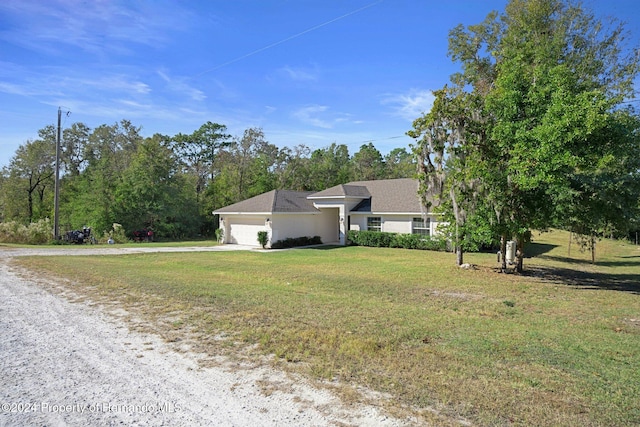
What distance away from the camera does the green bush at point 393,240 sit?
71.2 feet

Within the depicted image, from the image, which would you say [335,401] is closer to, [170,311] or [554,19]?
[170,311]

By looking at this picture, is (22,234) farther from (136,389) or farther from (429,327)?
(429,327)

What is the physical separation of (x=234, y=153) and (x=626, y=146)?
36.8 m

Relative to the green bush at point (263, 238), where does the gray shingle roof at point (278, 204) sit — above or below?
above

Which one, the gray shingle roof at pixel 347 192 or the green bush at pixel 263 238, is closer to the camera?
the green bush at pixel 263 238

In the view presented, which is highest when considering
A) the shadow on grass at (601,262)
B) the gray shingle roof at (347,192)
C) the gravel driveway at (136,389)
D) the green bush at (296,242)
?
the gray shingle roof at (347,192)

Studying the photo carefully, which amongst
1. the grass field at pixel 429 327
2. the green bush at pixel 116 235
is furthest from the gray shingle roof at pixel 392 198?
the green bush at pixel 116 235

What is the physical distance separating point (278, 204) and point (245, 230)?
3.16 metres

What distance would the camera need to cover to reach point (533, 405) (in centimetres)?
402

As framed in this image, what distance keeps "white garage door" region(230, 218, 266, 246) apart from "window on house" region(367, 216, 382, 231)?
6831 millimetres

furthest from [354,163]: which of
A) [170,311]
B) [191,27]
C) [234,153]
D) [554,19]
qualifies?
[170,311]

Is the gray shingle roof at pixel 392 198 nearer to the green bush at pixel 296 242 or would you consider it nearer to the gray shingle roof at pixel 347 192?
the gray shingle roof at pixel 347 192

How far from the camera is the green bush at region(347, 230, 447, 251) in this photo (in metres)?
21.7

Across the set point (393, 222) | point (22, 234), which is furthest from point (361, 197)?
point (22, 234)
